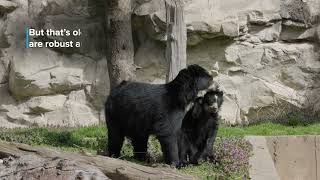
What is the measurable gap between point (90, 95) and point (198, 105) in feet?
22.6

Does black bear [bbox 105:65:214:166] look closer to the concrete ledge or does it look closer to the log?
the log

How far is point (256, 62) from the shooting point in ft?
52.9

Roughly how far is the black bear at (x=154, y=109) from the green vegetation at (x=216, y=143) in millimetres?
505

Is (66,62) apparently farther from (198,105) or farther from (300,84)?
(198,105)

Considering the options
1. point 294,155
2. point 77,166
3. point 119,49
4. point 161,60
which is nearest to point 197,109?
point 294,155

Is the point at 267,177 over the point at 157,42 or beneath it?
beneath

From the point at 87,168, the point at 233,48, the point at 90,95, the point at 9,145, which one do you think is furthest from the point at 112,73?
the point at 87,168

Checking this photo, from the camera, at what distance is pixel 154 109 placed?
29.8 feet

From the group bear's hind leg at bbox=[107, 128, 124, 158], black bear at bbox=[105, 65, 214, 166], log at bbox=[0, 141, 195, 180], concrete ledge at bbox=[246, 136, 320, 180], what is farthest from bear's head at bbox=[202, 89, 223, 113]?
log at bbox=[0, 141, 195, 180]

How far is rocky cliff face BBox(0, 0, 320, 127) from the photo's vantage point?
1595 centimetres

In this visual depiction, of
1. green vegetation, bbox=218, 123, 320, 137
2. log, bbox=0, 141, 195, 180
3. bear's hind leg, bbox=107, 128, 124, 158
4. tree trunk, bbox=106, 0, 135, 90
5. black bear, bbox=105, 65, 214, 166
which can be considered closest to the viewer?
log, bbox=0, 141, 195, 180

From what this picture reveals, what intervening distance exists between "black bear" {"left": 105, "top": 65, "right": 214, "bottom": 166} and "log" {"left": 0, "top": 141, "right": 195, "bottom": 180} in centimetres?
168

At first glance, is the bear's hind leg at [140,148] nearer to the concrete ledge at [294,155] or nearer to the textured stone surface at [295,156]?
the concrete ledge at [294,155]

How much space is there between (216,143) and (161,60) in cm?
559
